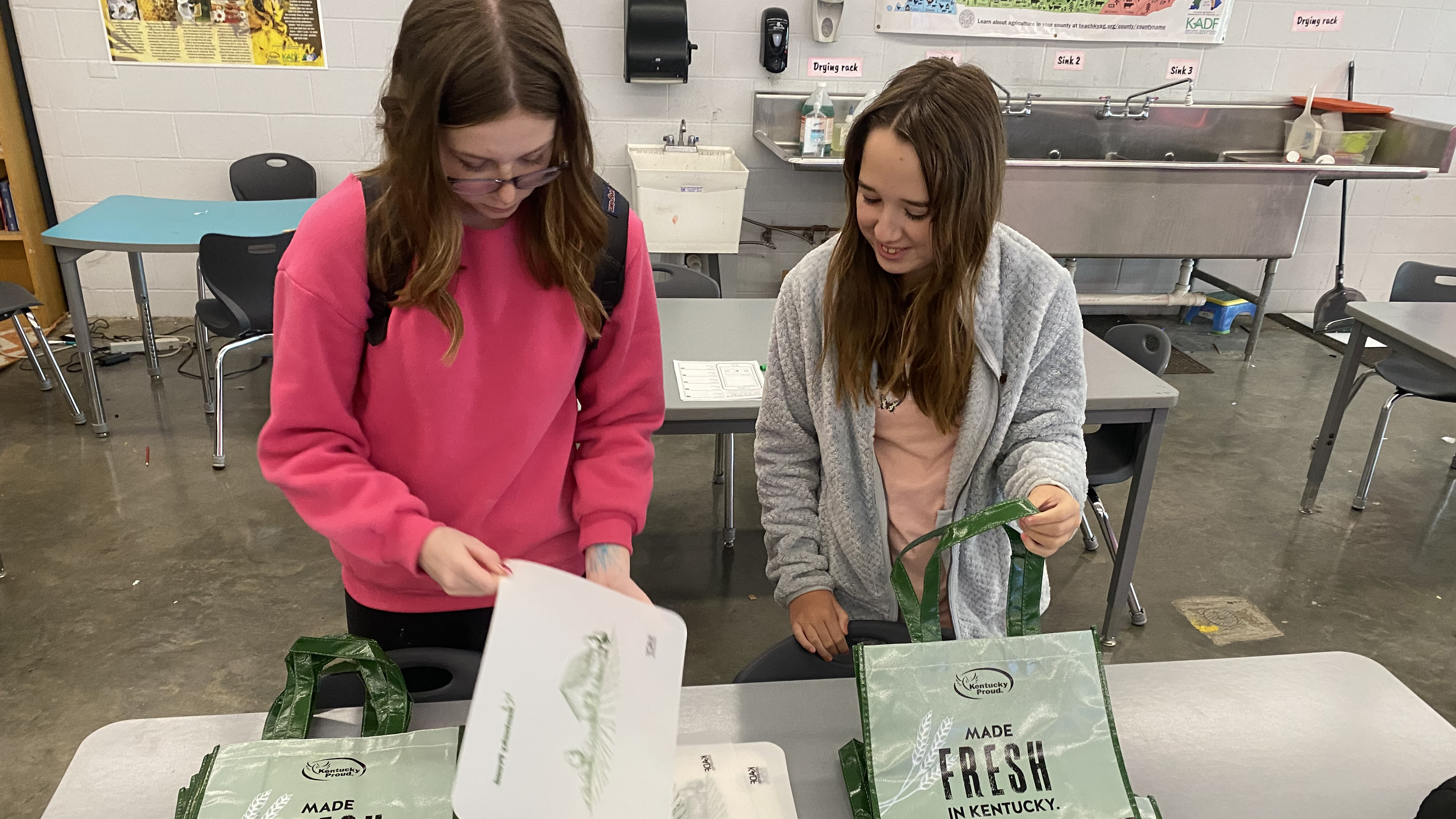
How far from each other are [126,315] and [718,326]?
10.4 feet

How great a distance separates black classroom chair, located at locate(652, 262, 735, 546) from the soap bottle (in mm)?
1324

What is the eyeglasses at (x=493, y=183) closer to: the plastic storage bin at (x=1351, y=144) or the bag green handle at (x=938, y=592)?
the bag green handle at (x=938, y=592)

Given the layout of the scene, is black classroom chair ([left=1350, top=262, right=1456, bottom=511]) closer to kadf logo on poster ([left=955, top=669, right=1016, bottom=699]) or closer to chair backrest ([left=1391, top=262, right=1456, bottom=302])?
chair backrest ([left=1391, top=262, right=1456, bottom=302])

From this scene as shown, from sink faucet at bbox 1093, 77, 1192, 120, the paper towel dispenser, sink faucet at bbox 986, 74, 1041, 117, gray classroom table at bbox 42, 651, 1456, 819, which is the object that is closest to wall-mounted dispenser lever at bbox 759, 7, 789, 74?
the paper towel dispenser

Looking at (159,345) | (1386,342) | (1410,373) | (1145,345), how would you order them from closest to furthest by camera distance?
1. (1145,345)
2. (1386,342)
3. (1410,373)
4. (159,345)

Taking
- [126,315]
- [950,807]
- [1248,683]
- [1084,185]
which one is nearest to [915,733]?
[950,807]

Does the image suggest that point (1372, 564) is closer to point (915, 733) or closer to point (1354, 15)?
point (915, 733)

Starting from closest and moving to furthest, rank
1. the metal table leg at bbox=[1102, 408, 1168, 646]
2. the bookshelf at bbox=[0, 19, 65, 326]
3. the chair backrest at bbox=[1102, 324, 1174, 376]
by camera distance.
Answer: the metal table leg at bbox=[1102, 408, 1168, 646] < the chair backrest at bbox=[1102, 324, 1174, 376] < the bookshelf at bbox=[0, 19, 65, 326]

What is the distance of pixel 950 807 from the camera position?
2.85 ft

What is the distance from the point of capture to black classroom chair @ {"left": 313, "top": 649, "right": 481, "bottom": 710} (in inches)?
40.2

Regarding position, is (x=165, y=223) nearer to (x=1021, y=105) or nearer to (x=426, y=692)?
(x=426, y=692)

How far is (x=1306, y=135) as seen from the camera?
13.9 feet

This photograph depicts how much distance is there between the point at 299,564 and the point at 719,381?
1.33m

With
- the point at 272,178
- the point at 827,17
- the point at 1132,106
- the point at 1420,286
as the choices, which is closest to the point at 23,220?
the point at 272,178
